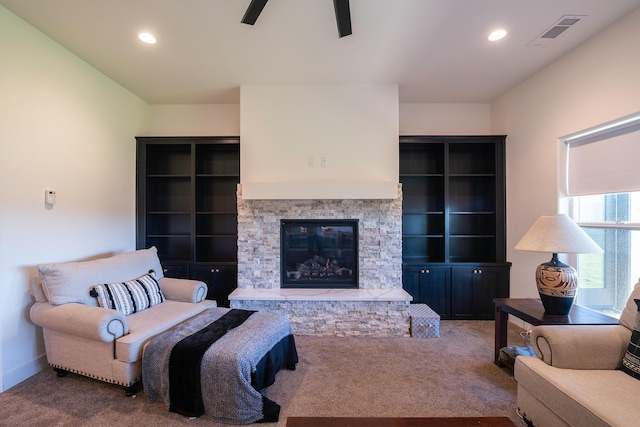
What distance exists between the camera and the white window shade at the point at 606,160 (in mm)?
2109

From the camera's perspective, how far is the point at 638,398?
1.34m

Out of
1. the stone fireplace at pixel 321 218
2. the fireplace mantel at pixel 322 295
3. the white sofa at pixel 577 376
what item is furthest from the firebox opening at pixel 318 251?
the white sofa at pixel 577 376

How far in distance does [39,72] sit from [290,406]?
11.3ft

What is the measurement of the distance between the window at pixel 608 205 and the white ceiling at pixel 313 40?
91 centimetres

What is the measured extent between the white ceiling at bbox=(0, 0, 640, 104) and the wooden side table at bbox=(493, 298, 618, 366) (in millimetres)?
2301

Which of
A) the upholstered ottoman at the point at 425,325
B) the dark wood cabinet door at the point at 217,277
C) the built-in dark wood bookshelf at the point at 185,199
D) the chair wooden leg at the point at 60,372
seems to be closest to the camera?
the chair wooden leg at the point at 60,372

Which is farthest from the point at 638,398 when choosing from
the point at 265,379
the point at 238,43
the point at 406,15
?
the point at 238,43

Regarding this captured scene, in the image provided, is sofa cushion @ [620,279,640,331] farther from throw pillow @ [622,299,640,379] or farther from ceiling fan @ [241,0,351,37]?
ceiling fan @ [241,0,351,37]

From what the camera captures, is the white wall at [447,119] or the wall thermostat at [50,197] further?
the white wall at [447,119]

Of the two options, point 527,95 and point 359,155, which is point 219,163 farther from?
point 527,95

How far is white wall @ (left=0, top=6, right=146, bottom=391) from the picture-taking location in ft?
6.97

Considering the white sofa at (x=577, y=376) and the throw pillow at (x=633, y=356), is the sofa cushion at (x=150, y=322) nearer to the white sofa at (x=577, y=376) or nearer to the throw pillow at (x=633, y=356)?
the white sofa at (x=577, y=376)

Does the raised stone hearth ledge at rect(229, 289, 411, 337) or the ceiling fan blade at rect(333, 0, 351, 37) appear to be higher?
the ceiling fan blade at rect(333, 0, 351, 37)

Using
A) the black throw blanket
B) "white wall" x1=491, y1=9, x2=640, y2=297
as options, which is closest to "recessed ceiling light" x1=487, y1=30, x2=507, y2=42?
"white wall" x1=491, y1=9, x2=640, y2=297
